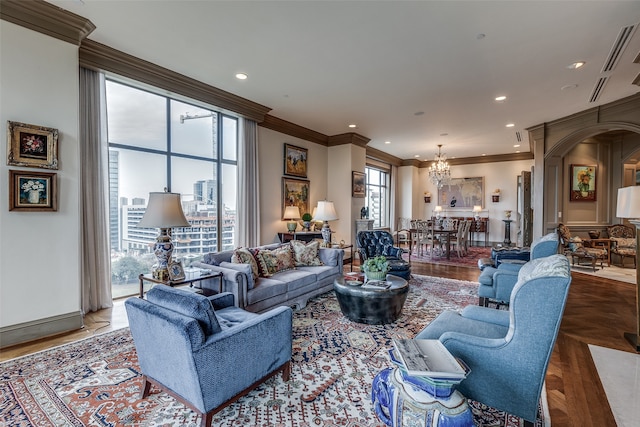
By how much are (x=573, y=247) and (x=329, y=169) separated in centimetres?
574

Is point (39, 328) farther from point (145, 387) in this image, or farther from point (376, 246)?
point (376, 246)

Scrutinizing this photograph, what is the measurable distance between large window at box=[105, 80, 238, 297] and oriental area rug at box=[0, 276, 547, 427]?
1.52 meters

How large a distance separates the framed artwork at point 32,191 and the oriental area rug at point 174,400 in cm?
141

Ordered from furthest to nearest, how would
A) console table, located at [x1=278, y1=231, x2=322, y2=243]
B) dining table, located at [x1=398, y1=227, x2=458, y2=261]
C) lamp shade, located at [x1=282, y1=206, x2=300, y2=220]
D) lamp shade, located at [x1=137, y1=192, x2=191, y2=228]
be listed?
dining table, located at [x1=398, y1=227, x2=458, y2=261] < lamp shade, located at [x1=282, y1=206, x2=300, y2=220] < console table, located at [x1=278, y1=231, x2=322, y2=243] < lamp shade, located at [x1=137, y1=192, x2=191, y2=228]

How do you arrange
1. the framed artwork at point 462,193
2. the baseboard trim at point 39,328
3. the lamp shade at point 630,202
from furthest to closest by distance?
the framed artwork at point 462,193 < the baseboard trim at point 39,328 < the lamp shade at point 630,202

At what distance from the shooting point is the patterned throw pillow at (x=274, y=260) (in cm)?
393

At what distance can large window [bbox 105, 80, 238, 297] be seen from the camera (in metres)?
4.23

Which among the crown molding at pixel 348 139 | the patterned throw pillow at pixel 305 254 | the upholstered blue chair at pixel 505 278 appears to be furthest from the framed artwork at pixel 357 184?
the upholstered blue chair at pixel 505 278

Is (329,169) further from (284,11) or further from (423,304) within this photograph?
(284,11)

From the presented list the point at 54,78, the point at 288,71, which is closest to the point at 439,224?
the point at 288,71

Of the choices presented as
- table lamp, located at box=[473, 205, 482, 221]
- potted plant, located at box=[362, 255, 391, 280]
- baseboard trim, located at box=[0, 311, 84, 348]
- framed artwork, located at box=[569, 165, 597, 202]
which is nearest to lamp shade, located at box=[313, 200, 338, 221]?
potted plant, located at box=[362, 255, 391, 280]

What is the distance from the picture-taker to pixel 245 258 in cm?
375

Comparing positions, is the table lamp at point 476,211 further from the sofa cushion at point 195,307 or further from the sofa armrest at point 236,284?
the sofa cushion at point 195,307

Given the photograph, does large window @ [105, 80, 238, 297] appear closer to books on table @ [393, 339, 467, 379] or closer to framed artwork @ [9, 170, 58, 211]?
framed artwork @ [9, 170, 58, 211]
